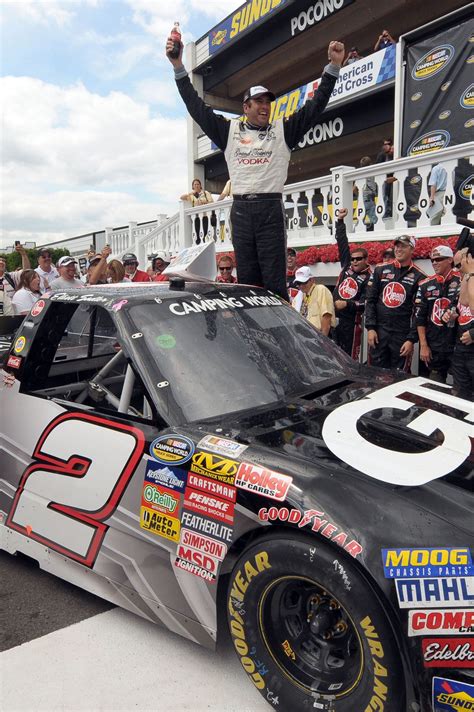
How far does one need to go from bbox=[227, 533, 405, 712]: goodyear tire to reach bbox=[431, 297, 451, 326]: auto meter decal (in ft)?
12.3

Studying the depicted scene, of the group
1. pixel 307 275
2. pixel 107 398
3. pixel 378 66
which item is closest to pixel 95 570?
pixel 107 398

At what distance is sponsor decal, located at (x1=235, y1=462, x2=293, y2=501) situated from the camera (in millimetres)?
1816

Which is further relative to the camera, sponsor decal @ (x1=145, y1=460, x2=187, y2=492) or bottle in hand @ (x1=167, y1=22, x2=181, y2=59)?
bottle in hand @ (x1=167, y1=22, x2=181, y2=59)

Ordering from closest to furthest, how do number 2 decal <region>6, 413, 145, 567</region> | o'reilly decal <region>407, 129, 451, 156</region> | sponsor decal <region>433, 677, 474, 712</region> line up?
sponsor decal <region>433, 677, 474, 712</region>, number 2 decal <region>6, 413, 145, 567</region>, o'reilly decal <region>407, 129, 451, 156</region>

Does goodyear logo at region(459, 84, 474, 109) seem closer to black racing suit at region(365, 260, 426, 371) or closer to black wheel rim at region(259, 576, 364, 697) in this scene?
black racing suit at region(365, 260, 426, 371)

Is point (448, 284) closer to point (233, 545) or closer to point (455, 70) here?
point (233, 545)

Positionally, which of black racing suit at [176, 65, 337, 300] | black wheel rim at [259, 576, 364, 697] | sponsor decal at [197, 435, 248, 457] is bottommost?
black wheel rim at [259, 576, 364, 697]

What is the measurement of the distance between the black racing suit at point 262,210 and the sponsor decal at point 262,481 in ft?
7.16

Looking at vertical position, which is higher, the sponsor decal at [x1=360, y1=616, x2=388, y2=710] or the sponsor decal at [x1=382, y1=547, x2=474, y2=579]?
the sponsor decal at [x1=382, y1=547, x2=474, y2=579]

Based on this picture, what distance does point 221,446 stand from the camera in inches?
79.9

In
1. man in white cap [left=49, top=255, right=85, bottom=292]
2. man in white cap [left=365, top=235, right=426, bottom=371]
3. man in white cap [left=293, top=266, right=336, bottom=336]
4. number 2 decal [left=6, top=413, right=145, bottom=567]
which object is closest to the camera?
number 2 decal [left=6, top=413, right=145, bottom=567]

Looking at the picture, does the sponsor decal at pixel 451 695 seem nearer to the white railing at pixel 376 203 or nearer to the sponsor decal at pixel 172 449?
the sponsor decal at pixel 172 449

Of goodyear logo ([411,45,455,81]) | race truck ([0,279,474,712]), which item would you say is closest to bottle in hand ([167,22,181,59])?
race truck ([0,279,474,712])

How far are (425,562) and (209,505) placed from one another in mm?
757
